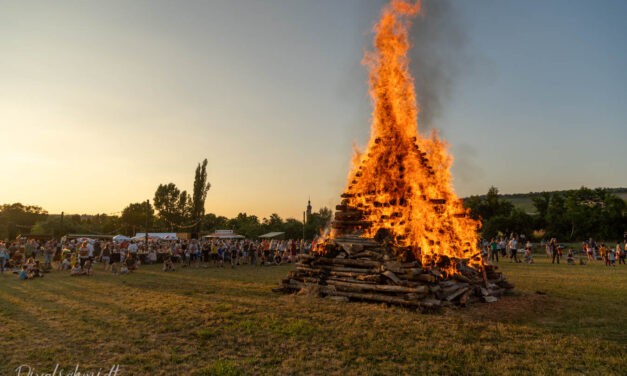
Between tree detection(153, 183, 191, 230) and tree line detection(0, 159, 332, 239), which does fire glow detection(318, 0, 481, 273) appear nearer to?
tree line detection(0, 159, 332, 239)

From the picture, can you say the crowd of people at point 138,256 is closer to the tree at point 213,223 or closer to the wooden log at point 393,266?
the wooden log at point 393,266

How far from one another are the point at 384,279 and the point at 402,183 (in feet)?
14.1

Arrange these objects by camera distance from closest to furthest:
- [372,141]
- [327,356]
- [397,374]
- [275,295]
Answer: [397,374], [327,356], [275,295], [372,141]

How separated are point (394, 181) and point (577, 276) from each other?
43.8 ft

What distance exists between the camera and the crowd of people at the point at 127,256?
22048mm

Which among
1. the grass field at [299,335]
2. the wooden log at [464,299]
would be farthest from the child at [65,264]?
the wooden log at [464,299]

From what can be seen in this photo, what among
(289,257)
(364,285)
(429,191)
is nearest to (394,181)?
(429,191)

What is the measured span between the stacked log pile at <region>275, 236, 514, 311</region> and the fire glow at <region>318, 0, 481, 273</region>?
64 cm

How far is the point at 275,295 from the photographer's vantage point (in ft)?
47.3

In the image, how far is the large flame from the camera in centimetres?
1466

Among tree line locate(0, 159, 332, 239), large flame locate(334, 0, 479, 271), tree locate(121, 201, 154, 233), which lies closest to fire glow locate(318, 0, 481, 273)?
large flame locate(334, 0, 479, 271)

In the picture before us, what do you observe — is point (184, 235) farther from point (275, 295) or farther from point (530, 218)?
point (530, 218)

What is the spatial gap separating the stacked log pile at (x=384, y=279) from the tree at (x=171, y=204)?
87.2m

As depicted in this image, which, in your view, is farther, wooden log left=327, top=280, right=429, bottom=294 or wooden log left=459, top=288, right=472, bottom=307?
wooden log left=459, top=288, right=472, bottom=307
